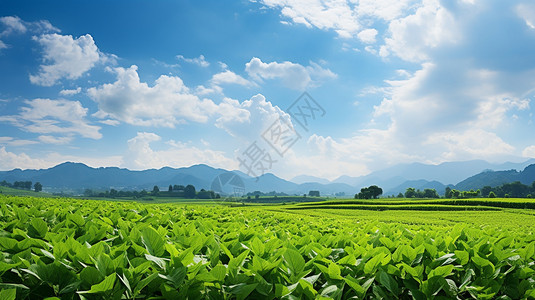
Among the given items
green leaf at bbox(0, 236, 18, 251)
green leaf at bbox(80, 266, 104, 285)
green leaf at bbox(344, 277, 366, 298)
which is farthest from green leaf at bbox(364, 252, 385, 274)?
green leaf at bbox(0, 236, 18, 251)

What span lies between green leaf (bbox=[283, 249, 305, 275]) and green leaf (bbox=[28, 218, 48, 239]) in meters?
2.10

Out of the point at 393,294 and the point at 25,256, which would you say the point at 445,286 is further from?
the point at 25,256

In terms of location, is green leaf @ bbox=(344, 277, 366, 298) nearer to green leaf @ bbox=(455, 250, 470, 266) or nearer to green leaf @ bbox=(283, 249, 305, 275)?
green leaf @ bbox=(283, 249, 305, 275)

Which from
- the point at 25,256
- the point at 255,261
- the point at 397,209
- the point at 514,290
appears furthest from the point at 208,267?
the point at 397,209

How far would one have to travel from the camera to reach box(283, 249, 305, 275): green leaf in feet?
6.30

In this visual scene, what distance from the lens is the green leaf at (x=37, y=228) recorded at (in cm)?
256

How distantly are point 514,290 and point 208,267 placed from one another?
2434 mm

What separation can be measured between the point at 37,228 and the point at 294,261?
2176 millimetres

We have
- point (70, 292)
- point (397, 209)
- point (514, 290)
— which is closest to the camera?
point (70, 292)

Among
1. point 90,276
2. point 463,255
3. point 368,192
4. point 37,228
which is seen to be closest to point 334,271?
point 463,255

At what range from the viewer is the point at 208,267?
198 cm

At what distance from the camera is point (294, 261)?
1928 mm

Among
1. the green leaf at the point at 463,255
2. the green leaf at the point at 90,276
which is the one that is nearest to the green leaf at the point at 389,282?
the green leaf at the point at 463,255

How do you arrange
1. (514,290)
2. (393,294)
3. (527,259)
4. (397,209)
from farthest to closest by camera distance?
(397,209) < (527,259) < (514,290) < (393,294)
